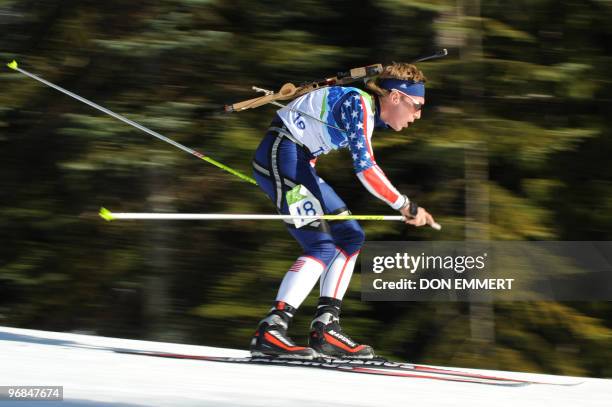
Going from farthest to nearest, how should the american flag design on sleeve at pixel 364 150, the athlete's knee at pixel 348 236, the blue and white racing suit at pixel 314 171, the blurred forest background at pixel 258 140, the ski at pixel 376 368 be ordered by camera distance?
the blurred forest background at pixel 258 140 → the athlete's knee at pixel 348 236 → the blue and white racing suit at pixel 314 171 → the ski at pixel 376 368 → the american flag design on sleeve at pixel 364 150

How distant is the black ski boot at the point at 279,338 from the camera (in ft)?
16.3

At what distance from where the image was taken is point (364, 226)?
7305 millimetres

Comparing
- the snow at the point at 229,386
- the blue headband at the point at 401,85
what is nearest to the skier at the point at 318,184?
the blue headband at the point at 401,85

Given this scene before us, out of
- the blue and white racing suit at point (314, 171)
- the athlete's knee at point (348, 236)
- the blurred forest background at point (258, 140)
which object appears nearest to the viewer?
the blue and white racing suit at point (314, 171)

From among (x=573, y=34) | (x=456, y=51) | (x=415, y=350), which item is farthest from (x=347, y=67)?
(x=415, y=350)

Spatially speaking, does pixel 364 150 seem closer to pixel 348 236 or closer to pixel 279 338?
pixel 348 236

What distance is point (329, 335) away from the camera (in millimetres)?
5078

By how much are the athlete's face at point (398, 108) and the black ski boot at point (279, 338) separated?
1.15 meters

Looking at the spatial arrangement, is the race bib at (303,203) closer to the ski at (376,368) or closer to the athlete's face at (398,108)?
the athlete's face at (398,108)

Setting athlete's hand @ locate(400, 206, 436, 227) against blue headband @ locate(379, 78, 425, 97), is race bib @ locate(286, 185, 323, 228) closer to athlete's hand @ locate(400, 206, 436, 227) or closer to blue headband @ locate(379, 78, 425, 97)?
athlete's hand @ locate(400, 206, 436, 227)

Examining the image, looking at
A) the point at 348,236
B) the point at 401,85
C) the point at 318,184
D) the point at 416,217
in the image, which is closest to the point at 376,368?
the point at 348,236

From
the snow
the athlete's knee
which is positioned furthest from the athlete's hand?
the snow

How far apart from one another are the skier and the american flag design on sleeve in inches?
1.5

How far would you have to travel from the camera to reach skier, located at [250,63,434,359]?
16.1 ft
